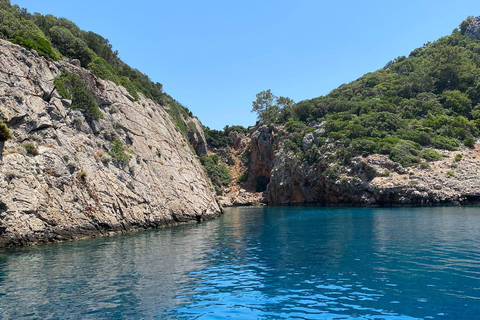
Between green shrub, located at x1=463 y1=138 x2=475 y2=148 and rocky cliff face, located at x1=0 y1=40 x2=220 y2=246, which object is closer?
rocky cliff face, located at x1=0 y1=40 x2=220 y2=246

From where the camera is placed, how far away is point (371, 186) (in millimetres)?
59781

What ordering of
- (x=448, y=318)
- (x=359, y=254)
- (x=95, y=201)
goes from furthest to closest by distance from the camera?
(x=95, y=201)
(x=359, y=254)
(x=448, y=318)

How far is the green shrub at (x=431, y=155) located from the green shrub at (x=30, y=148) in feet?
212

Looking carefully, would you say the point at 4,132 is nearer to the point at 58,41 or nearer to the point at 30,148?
the point at 30,148

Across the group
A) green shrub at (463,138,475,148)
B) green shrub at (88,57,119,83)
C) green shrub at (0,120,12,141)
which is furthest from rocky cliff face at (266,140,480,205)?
green shrub at (0,120,12,141)

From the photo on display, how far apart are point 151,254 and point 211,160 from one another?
78.3m

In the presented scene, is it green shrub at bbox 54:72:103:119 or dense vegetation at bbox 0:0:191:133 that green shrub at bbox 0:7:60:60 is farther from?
green shrub at bbox 54:72:103:119

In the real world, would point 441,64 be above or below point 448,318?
above

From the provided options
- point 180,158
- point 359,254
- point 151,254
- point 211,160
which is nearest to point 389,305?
point 359,254

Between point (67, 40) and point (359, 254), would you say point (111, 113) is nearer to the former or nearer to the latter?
point (67, 40)

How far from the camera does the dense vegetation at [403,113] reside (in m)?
67.2

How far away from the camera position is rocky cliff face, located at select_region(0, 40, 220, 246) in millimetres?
21484

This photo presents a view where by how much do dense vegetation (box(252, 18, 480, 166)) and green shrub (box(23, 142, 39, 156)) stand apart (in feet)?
190

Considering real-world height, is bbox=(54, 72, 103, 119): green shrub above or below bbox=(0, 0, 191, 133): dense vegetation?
below
